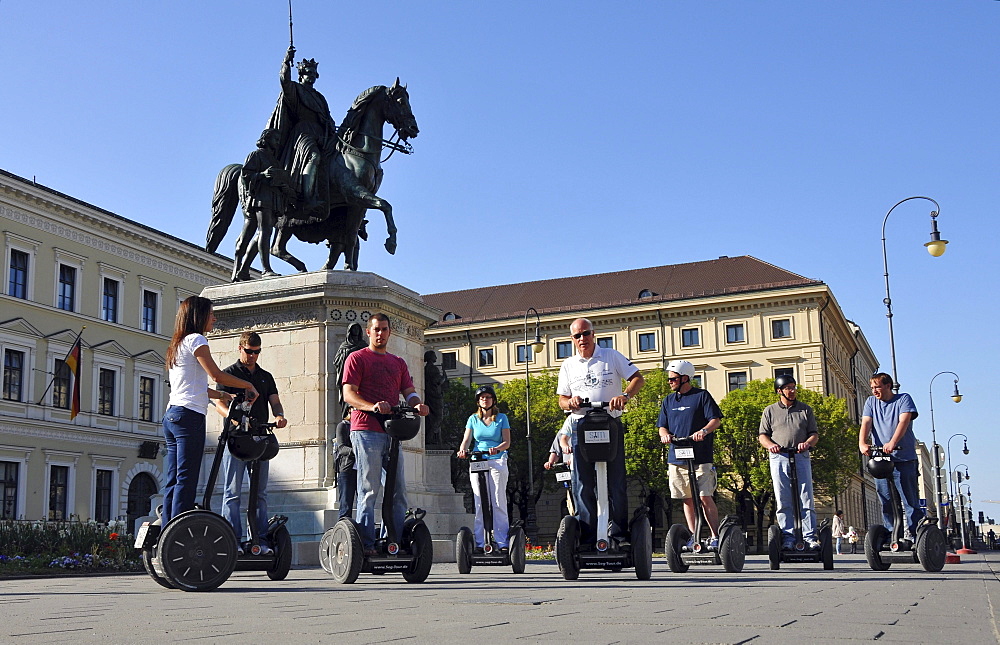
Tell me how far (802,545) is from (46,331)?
42.4m

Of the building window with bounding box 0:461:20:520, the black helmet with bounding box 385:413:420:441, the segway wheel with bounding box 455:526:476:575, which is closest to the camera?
the black helmet with bounding box 385:413:420:441

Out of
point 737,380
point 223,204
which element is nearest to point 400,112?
point 223,204

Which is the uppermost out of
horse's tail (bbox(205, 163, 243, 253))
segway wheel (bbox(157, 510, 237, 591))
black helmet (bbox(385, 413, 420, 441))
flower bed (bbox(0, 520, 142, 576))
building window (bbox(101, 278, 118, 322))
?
building window (bbox(101, 278, 118, 322))

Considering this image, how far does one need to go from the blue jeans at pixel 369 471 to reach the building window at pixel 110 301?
45.3 metres

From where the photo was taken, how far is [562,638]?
408 cm

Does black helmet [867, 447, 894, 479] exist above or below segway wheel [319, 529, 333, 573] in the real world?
above

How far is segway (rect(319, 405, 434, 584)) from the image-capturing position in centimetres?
834

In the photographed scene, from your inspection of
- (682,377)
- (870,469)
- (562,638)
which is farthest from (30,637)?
(870,469)

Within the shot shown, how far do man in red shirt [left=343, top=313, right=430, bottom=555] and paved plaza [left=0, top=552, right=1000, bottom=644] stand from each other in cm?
61

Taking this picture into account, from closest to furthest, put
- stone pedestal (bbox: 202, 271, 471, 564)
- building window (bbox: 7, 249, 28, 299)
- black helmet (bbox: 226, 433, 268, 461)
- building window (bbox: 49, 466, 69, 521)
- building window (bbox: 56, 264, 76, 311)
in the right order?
black helmet (bbox: 226, 433, 268, 461) → stone pedestal (bbox: 202, 271, 471, 564) → building window (bbox: 7, 249, 28, 299) → building window (bbox: 49, 466, 69, 521) → building window (bbox: 56, 264, 76, 311)

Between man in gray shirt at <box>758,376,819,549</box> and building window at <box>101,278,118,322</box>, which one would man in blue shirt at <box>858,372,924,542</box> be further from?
building window at <box>101,278,118,322</box>

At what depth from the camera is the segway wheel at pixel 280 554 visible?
29.6 feet

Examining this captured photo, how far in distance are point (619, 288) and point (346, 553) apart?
68.0 meters

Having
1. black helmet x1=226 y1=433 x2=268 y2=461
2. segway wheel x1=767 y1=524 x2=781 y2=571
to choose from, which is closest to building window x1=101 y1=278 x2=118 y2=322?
segway wheel x1=767 y1=524 x2=781 y2=571
